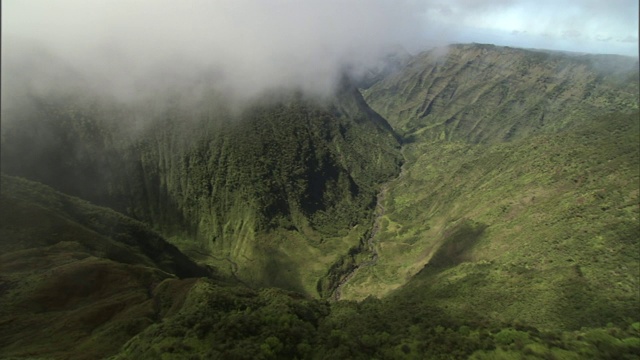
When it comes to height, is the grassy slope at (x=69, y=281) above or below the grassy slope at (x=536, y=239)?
above

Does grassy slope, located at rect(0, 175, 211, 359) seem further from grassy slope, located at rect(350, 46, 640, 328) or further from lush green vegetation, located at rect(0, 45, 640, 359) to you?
grassy slope, located at rect(350, 46, 640, 328)

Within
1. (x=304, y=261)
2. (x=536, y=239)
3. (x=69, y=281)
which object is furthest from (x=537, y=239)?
(x=69, y=281)

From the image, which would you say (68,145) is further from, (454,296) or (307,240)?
(454,296)

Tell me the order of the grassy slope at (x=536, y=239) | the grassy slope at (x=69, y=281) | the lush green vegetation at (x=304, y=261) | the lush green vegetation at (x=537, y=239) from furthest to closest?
the grassy slope at (x=536, y=239) < the lush green vegetation at (x=537, y=239) < the grassy slope at (x=69, y=281) < the lush green vegetation at (x=304, y=261)

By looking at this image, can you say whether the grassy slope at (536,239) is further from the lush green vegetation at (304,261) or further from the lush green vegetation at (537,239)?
the lush green vegetation at (304,261)

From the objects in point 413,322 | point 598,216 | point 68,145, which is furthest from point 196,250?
point 598,216

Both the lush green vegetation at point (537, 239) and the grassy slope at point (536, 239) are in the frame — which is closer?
the lush green vegetation at point (537, 239)

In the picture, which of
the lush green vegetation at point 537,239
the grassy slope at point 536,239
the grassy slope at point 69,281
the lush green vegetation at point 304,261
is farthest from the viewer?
the grassy slope at point 536,239

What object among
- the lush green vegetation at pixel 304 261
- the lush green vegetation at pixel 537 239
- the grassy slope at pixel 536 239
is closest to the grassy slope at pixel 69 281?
the lush green vegetation at pixel 304 261
